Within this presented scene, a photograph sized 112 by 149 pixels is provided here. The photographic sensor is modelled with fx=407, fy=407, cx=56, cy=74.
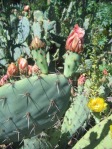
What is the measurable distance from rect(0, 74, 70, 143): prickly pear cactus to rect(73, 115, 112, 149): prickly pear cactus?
345mm

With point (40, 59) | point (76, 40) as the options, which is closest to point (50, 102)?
point (40, 59)

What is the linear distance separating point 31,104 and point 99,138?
60 centimetres

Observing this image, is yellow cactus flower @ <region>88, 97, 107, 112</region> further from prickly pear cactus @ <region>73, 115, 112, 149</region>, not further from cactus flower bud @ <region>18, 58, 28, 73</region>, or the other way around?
cactus flower bud @ <region>18, 58, 28, 73</region>

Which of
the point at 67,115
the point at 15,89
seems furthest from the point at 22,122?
the point at 67,115

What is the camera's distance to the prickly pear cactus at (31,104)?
2.22 metres

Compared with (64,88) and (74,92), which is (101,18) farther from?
(64,88)

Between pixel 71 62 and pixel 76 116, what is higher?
pixel 71 62

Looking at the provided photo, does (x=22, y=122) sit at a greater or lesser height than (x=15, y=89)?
lesser

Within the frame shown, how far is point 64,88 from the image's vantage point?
2328mm

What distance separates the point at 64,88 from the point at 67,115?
53 cm

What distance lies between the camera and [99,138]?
104 inches

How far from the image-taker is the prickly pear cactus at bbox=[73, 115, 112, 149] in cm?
261

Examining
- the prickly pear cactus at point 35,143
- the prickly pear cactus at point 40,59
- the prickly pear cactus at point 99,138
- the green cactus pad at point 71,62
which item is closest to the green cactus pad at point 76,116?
the prickly pear cactus at point 99,138

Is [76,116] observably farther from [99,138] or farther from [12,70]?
[12,70]
